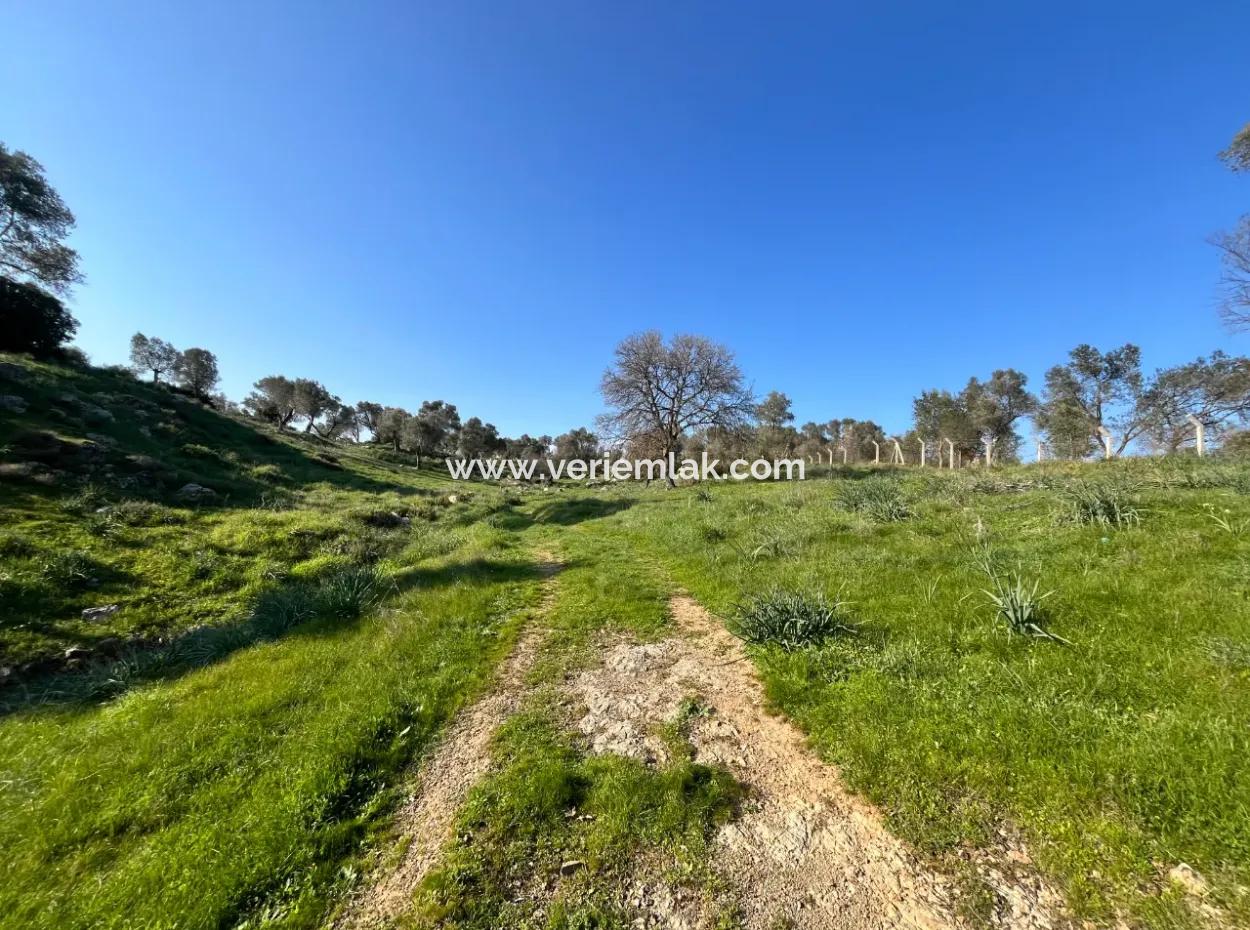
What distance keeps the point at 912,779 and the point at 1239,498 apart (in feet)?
33.3

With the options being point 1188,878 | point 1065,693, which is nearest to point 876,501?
point 1065,693

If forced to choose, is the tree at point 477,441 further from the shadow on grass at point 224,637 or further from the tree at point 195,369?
the shadow on grass at point 224,637

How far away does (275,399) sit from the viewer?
2473 inches

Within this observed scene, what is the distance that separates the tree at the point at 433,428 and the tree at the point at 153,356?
27.7 meters

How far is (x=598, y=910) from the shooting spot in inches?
105

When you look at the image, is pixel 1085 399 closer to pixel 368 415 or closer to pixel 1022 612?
pixel 1022 612

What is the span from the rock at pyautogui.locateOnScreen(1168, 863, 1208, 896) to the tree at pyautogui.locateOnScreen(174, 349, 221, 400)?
76953 mm

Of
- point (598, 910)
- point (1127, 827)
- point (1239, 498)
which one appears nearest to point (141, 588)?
point (598, 910)

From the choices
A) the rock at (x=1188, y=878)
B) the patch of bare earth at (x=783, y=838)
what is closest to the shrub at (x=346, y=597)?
the patch of bare earth at (x=783, y=838)

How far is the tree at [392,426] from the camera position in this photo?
68.6 metres

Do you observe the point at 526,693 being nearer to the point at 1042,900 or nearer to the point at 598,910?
the point at 598,910

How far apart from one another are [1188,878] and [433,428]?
246 ft

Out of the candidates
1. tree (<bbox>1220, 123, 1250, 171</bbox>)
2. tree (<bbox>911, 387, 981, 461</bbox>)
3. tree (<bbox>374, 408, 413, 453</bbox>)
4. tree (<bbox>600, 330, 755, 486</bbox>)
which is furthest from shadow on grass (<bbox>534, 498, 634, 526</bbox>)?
tree (<bbox>374, 408, 413, 453</bbox>)

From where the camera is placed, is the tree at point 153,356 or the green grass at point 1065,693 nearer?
the green grass at point 1065,693
